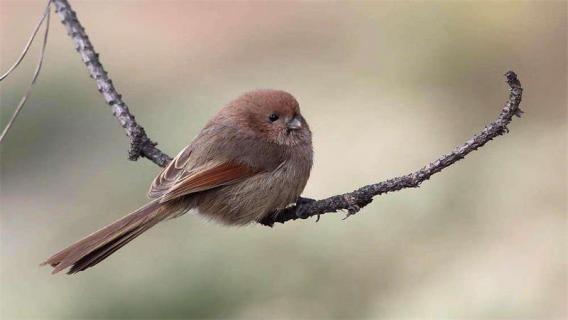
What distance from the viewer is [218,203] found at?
16.7 feet

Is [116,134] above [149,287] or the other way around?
above

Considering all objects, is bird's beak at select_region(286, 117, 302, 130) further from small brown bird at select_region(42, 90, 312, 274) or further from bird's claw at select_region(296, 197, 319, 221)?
bird's claw at select_region(296, 197, 319, 221)

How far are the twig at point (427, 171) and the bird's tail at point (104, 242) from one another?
0.94m

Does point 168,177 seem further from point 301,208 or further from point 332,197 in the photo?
point 332,197

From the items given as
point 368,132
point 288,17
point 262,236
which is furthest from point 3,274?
point 288,17

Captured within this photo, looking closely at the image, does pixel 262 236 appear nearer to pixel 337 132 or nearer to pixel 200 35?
pixel 337 132

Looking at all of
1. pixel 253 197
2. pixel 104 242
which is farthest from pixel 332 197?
pixel 104 242

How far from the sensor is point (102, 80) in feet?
15.2

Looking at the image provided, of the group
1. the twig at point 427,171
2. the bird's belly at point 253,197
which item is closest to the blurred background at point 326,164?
the bird's belly at point 253,197

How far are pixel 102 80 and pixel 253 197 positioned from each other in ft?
3.63

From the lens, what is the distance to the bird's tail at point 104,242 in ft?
13.7

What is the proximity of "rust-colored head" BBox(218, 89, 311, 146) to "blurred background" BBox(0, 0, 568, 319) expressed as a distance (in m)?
2.16

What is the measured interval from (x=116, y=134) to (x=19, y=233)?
7.81 ft

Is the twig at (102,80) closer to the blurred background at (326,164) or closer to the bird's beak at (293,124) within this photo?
the bird's beak at (293,124)
